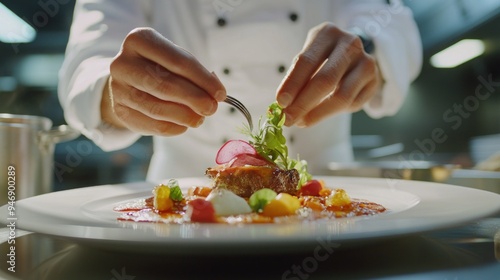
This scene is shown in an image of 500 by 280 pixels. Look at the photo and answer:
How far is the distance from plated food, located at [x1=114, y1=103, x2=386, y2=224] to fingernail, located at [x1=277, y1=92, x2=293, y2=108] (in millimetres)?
126

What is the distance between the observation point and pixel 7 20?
3.30 metres

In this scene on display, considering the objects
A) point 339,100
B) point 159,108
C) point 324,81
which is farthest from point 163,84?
point 339,100

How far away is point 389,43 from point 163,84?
4.29 feet

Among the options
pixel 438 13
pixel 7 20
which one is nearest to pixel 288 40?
pixel 7 20

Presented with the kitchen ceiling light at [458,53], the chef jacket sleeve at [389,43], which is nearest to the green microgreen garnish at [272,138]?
the chef jacket sleeve at [389,43]

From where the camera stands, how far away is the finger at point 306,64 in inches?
60.1

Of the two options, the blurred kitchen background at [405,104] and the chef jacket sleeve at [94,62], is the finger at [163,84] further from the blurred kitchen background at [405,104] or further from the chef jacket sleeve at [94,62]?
the blurred kitchen background at [405,104]

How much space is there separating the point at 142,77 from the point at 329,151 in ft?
4.81

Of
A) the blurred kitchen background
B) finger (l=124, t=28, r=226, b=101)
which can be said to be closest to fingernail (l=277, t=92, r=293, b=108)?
finger (l=124, t=28, r=226, b=101)

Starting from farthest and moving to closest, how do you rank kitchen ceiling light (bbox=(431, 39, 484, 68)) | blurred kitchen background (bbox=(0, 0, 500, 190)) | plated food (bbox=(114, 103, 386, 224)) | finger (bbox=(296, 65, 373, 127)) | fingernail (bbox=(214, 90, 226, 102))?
1. blurred kitchen background (bbox=(0, 0, 500, 190))
2. kitchen ceiling light (bbox=(431, 39, 484, 68))
3. finger (bbox=(296, 65, 373, 127))
4. fingernail (bbox=(214, 90, 226, 102))
5. plated food (bbox=(114, 103, 386, 224))

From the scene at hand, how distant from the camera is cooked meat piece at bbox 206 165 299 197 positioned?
5.40 feet

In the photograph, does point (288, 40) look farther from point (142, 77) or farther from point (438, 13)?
point (438, 13)

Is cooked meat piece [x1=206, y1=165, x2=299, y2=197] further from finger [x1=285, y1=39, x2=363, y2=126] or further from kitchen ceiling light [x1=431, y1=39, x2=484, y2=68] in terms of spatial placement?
kitchen ceiling light [x1=431, y1=39, x2=484, y2=68]

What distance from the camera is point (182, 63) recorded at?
1359 millimetres
